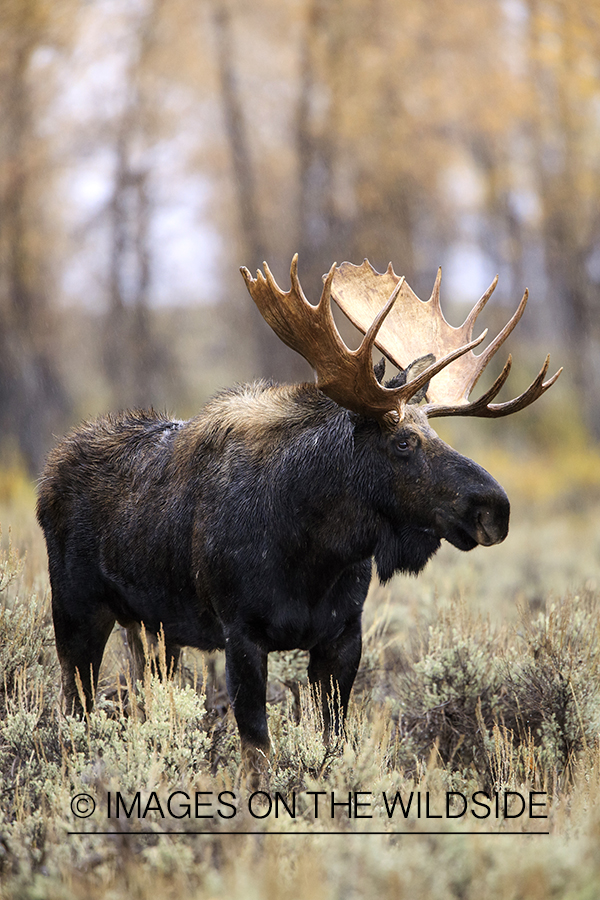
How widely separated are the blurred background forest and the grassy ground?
9100mm

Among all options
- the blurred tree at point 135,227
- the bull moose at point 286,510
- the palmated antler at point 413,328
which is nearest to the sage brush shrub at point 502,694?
the bull moose at point 286,510

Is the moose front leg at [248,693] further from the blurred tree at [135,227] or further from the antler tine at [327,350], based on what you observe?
the blurred tree at [135,227]

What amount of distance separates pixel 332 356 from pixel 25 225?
1201 centimetres

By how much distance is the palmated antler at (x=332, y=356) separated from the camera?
3.48m

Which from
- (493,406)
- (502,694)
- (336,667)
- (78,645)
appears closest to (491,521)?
(493,406)

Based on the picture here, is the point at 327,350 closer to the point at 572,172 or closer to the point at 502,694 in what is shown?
the point at 502,694

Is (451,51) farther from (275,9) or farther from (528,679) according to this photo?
(528,679)

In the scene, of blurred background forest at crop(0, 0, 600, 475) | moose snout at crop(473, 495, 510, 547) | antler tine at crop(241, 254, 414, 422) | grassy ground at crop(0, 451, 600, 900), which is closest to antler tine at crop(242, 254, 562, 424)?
antler tine at crop(241, 254, 414, 422)

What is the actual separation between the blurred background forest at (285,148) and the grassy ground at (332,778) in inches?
358

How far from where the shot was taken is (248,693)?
11.8ft

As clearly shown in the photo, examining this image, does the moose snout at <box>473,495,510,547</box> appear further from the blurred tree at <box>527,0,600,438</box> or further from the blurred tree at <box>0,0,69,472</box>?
the blurred tree at <box>527,0,600,438</box>

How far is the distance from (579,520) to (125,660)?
9100 mm

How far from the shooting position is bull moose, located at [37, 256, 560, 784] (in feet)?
11.6

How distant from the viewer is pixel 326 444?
3.72 meters
